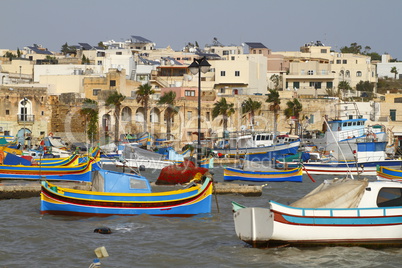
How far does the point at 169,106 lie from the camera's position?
70.6 meters

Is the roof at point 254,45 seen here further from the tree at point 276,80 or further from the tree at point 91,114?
the tree at point 91,114

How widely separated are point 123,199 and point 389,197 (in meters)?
8.75

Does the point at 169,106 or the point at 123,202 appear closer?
the point at 123,202

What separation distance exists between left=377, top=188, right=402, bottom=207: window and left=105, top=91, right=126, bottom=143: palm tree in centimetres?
4896

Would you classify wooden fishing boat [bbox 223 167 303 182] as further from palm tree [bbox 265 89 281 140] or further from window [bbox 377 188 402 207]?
palm tree [bbox 265 89 281 140]

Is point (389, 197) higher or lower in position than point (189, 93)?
lower

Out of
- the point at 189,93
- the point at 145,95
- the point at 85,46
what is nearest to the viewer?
the point at 145,95

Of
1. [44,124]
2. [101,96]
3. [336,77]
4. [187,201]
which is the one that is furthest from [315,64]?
[187,201]

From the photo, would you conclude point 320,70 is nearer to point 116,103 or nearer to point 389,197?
point 116,103

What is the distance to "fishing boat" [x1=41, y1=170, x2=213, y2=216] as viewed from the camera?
2252cm

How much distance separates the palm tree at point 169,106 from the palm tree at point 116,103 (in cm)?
439

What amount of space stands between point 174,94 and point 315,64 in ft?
82.5

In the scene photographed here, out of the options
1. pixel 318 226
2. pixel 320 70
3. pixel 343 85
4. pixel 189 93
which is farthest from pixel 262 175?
pixel 320 70

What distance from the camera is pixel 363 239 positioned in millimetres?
17625
